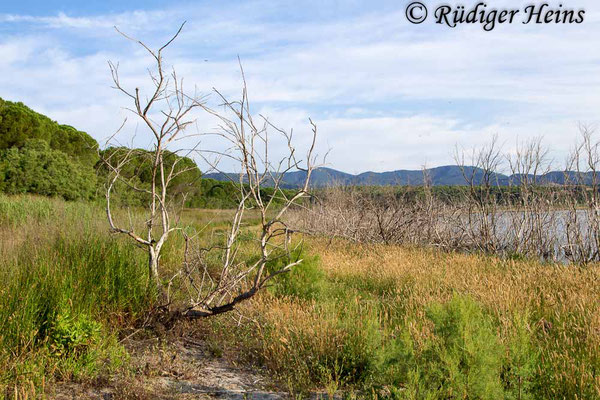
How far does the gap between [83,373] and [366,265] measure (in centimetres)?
575

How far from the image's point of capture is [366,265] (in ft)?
28.6

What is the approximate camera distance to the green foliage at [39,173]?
1955cm

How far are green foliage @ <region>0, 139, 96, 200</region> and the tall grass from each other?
16107mm

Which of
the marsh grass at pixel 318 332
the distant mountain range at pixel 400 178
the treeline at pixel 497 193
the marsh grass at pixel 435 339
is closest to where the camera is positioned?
the marsh grass at pixel 435 339

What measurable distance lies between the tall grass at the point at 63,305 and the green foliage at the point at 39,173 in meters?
16.1

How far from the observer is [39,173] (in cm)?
1981

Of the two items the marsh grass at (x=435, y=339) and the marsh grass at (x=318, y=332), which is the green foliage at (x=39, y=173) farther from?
the marsh grass at (x=435, y=339)

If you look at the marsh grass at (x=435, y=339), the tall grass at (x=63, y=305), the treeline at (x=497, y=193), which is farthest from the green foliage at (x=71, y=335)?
the treeline at (x=497, y=193)

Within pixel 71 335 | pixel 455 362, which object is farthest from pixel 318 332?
pixel 71 335

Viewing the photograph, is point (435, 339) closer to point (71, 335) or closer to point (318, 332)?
point (318, 332)

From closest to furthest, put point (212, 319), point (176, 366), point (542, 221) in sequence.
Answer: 1. point (176, 366)
2. point (212, 319)
3. point (542, 221)

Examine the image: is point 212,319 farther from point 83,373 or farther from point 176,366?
point 83,373

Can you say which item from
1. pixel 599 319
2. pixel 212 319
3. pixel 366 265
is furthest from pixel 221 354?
pixel 366 265

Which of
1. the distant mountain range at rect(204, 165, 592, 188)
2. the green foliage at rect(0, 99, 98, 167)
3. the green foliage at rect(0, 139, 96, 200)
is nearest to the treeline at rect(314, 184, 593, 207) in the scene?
the distant mountain range at rect(204, 165, 592, 188)
